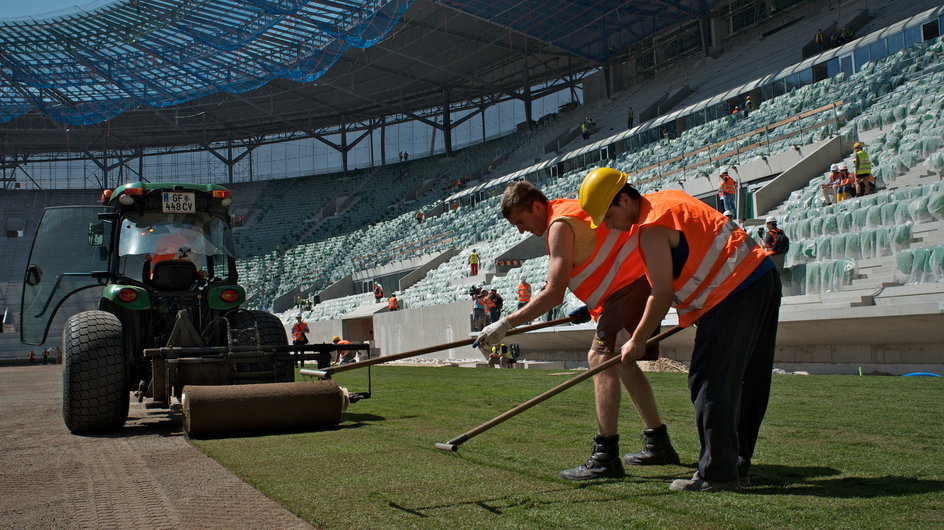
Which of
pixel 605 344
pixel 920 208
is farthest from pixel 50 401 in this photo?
pixel 920 208

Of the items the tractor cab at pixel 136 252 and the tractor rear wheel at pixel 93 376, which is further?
the tractor cab at pixel 136 252

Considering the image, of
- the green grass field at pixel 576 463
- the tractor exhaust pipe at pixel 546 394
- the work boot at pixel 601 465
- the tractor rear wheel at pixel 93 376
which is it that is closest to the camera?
the green grass field at pixel 576 463

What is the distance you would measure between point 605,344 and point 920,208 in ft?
36.4

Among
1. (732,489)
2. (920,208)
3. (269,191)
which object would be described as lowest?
(732,489)

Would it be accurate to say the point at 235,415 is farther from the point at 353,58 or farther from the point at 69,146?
the point at 69,146

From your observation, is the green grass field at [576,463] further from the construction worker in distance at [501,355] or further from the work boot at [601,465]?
the construction worker in distance at [501,355]

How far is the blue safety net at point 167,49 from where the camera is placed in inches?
1459

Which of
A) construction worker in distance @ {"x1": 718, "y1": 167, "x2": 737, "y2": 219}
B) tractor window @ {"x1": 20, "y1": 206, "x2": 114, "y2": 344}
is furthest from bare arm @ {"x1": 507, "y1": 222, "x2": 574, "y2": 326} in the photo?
construction worker in distance @ {"x1": 718, "y1": 167, "x2": 737, "y2": 219}

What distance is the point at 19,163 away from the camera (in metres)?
62.4

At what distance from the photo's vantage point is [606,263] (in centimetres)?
444

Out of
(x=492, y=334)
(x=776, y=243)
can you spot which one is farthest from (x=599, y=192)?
(x=776, y=243)

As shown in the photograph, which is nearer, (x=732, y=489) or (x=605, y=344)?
(x=732, y=489)

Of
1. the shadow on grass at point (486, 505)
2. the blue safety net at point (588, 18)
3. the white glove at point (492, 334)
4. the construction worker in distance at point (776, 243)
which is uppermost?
the blue safety net at point (588, 18)

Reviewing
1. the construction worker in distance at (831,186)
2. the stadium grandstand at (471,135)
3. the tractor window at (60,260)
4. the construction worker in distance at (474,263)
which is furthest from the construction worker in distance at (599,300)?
the construction worker in distance at (474,263)
